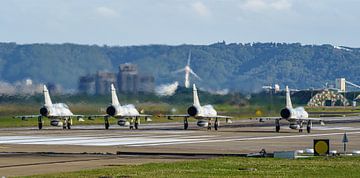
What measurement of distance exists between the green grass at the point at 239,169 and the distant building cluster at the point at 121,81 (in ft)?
128

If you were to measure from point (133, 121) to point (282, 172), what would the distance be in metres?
53.9

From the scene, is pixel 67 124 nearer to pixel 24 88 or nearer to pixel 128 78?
pixel 128 78

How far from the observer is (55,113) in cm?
7812

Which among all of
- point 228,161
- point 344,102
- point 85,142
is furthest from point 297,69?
point 228,161

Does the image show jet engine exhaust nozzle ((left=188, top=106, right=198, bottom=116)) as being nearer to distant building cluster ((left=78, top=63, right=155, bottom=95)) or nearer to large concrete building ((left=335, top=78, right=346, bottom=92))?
distant building cluster ((left=78, top=63, right=155, bottom=95))

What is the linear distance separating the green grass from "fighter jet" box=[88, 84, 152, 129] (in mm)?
42524

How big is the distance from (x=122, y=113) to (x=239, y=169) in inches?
1955

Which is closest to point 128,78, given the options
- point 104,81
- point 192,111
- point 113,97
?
point 104,81

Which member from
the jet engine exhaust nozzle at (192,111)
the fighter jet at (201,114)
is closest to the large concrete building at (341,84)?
the fighter jet at (201,114)

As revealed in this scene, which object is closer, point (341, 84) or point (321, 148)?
point (321, 148)

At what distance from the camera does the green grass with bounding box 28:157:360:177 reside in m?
29.8

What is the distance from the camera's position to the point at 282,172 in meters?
30.5

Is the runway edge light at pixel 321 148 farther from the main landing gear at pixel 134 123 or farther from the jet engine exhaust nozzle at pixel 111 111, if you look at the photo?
the jet engine exhaust nozzle at pixel 111 111

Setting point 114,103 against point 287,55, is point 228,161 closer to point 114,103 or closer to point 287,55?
point 114,103
